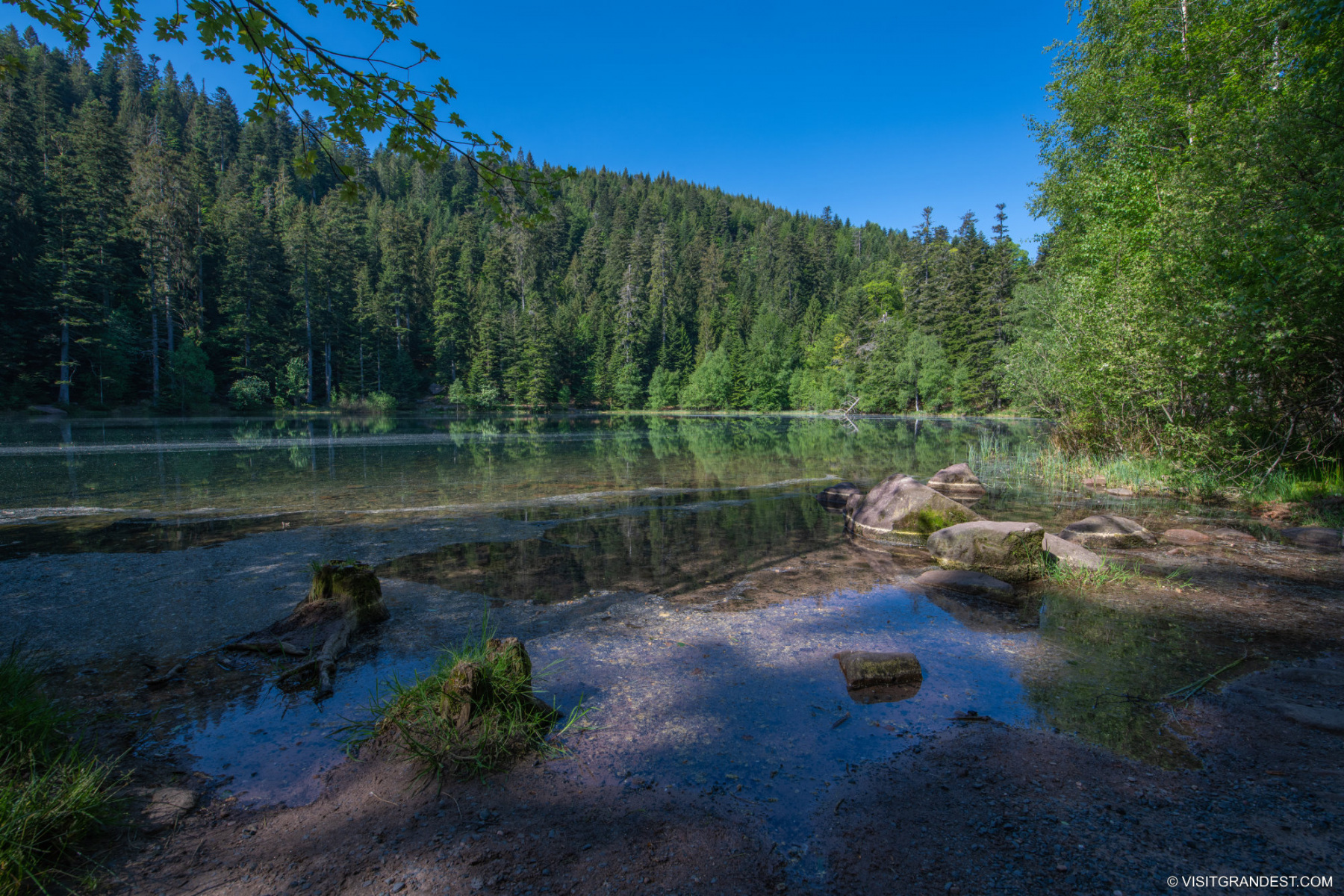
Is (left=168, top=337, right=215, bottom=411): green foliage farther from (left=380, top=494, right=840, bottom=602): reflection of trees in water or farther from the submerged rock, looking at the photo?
the submerged rock

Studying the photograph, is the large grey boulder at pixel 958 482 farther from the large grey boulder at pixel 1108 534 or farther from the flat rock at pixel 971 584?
the flat rock at pixel 971 584

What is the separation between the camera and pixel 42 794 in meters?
2.85

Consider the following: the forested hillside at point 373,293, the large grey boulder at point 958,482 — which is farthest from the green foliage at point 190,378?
the large grey boulder at point 958,482

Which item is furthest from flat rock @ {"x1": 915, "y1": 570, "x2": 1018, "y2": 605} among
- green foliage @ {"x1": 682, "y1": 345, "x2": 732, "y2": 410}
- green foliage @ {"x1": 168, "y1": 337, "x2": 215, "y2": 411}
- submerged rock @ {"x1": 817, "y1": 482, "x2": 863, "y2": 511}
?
green foliage @ {"x1": 682, "y1": 345, "x2": 732, "y2": 410}

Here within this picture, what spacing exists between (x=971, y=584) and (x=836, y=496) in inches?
245

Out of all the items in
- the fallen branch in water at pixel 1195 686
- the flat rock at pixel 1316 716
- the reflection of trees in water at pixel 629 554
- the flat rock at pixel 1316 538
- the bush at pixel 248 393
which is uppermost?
the bush at pixel 248 393

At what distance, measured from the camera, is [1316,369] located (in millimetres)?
10133

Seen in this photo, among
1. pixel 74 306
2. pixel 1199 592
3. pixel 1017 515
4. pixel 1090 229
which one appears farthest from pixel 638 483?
pixel 74 306

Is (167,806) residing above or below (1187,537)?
below

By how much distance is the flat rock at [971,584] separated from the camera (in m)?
7.38

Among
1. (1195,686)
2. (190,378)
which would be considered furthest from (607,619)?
(190,378)

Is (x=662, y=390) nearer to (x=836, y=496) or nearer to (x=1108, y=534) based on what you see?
(x=836, y=496)

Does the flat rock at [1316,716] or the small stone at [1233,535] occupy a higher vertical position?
the small stone at [1233,535]

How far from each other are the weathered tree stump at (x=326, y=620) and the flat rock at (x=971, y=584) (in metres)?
6.87
